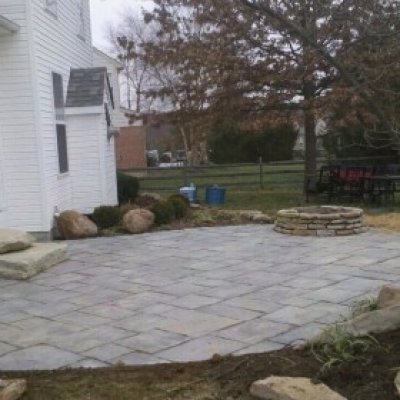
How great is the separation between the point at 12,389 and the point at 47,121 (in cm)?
664

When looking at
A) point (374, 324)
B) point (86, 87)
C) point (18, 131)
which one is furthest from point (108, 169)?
point (374, 324)

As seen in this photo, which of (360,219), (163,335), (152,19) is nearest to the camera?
(163,335)

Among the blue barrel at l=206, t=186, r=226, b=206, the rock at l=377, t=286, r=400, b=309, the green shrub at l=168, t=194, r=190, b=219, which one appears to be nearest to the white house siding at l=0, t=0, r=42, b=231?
the green shrub at l=168, t=194, r=190, b=219

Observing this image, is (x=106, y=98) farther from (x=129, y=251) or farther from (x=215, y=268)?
(x=215, y=268)

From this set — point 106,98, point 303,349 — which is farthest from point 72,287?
point 106,98

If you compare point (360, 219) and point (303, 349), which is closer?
point (303, 349)

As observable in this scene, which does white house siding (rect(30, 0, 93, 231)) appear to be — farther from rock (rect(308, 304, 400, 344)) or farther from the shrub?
rock (rect(308, 304, 400, 344))

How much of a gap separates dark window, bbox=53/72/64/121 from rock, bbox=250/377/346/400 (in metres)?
7.81

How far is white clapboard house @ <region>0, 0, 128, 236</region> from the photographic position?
8.99 metres

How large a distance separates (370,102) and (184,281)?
364 centimetres

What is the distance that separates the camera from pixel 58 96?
10578mm

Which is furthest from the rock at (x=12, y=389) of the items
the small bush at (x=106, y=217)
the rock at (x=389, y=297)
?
the small bush at (x=106, y=217)

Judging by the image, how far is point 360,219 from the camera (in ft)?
30.4

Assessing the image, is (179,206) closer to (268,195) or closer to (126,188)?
(126,188)
